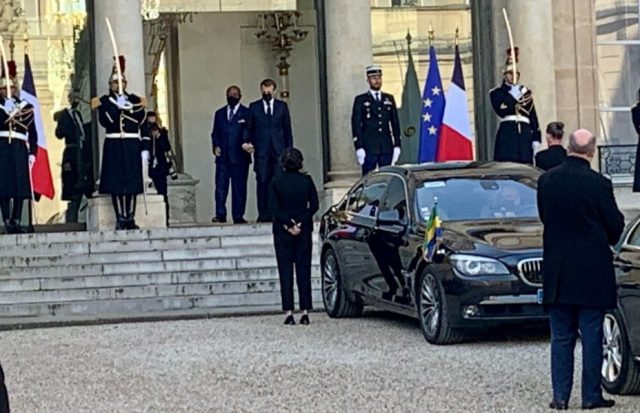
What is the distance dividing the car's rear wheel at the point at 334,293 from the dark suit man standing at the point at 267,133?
4.08 m

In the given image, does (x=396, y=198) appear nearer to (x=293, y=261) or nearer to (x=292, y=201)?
(x=292, y=201)

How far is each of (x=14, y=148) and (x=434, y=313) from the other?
8.16 m

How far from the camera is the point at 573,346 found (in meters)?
9.26

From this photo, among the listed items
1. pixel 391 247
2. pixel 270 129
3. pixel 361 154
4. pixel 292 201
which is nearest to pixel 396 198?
pixel 391 247

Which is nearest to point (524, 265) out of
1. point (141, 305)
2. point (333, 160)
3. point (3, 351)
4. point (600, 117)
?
point (3, 351)

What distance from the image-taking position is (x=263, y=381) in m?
10.9

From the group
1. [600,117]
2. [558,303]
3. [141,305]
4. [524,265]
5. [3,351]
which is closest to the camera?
[558,303]

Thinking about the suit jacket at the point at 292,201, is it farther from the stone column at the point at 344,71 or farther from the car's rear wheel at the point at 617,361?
the stone column at the point at 344,71

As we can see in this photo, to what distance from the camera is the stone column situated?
20.6 metres

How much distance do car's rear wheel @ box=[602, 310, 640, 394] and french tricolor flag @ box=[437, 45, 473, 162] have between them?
11.1 meters

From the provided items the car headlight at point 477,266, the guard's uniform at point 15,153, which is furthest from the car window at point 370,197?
the guard's uniform at point 15,153

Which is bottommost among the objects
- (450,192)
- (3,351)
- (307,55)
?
(3,351)

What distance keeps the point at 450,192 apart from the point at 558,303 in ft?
16.1

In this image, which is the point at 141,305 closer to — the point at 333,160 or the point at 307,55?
the point at 333,160
